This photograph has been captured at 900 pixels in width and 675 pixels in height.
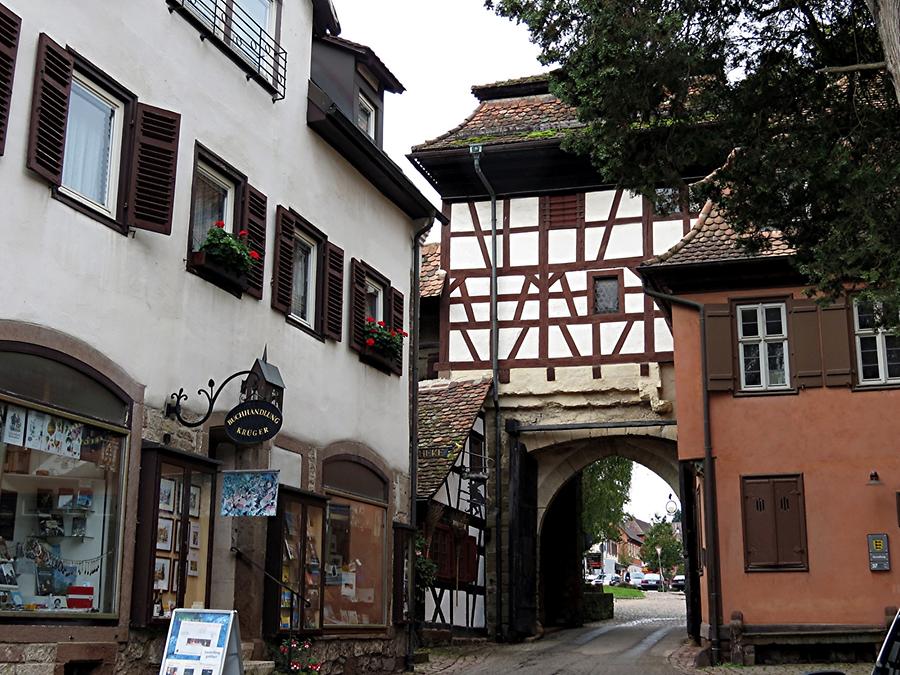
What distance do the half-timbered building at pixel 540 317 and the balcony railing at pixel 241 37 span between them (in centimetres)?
959

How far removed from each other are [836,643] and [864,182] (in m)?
Answer: 7.93

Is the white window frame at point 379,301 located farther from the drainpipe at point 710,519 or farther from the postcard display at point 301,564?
the drainpipe at point 710,519

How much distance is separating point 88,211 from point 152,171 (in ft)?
3.20

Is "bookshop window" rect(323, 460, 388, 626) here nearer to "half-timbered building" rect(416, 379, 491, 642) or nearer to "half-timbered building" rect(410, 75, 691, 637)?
"half-timbered building" rect(416, 379, 491, 642)

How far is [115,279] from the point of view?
9719 mm

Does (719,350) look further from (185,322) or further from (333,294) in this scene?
(185,322)

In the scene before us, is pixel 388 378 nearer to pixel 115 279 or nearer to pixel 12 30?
pixel 115 279

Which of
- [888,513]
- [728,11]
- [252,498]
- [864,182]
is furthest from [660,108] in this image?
[888,513]

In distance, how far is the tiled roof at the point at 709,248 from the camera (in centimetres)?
1680

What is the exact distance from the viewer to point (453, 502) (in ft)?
69.9

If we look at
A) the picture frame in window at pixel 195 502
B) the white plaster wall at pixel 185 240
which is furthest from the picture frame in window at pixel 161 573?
the white plaster wall at pixel 185 240

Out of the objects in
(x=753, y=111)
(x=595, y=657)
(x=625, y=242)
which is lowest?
(x=595, y=657)

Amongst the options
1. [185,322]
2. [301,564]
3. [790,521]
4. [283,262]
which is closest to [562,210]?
[790,521]

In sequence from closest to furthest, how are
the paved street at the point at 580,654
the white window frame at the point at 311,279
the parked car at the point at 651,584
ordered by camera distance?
the white window frame at the point at 311,279
the paved street at the point at 580,654
the parked car at the point at 651,584
